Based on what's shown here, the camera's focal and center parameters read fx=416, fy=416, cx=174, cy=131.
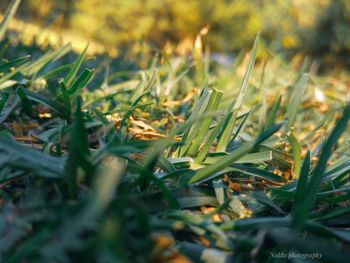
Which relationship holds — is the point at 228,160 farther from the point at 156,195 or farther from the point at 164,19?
the point at 164,19

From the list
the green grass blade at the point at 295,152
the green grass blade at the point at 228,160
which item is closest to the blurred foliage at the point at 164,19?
the green grass blade at the point at 295,152

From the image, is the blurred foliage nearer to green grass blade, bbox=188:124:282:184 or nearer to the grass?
the grass

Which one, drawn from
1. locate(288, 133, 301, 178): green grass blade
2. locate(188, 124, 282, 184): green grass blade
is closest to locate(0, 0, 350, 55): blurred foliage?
locate(288, 133, 301, 178): green grass blade

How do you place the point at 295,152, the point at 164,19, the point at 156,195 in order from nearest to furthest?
1. the point at 156,195
2. the point at 295,152
3. the point at 164,19

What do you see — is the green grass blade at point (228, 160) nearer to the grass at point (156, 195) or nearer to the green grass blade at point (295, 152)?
the grass at point (156, 195)

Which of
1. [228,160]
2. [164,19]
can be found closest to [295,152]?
[228,160]

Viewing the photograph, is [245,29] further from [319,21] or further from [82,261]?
[82,261]

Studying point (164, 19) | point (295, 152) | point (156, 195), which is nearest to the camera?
point (156, 195)

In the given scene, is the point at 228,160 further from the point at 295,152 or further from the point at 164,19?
the point at 164,19

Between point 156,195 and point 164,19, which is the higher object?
point 164,19

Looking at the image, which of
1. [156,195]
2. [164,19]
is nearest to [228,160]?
[156,195]

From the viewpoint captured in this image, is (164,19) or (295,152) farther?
(164,19)
